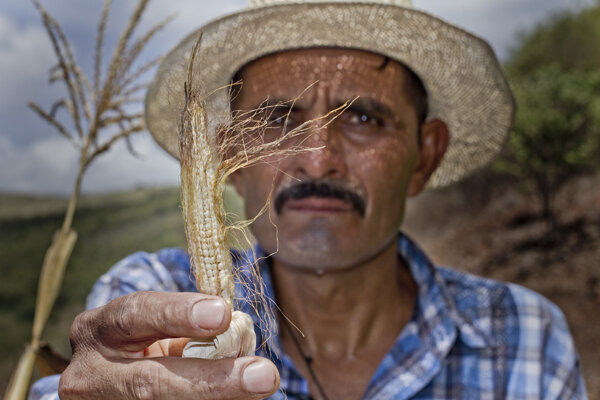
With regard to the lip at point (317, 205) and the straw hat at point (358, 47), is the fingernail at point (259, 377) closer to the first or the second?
the lip at point (317, 205)

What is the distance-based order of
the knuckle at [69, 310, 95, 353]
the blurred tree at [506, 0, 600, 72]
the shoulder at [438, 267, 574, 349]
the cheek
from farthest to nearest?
the blurred tree at [506, 0, 600, 72]
the shoulder at [438, 267, 574, 349]
the cheek
the knuckle at [69, 310, 95, 353]

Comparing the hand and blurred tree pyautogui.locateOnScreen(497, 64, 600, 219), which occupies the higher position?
the hand

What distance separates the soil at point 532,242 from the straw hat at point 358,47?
19.4 ft

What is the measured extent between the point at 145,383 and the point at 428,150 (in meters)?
1.77

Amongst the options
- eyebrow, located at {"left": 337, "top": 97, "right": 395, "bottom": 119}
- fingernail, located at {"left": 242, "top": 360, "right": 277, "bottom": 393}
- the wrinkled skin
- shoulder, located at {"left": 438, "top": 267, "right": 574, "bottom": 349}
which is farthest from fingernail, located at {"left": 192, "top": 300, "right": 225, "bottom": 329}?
shoulder, located at {"left": 438, "top": 267, "right": 574, "bottom": 349}

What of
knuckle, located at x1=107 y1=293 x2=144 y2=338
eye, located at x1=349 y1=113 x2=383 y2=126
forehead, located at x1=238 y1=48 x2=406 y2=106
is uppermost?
forehead, located at x1=238 y1=48 x2=406 y2=106

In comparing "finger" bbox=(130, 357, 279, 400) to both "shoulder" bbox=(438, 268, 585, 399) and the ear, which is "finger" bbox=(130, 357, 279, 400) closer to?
"shoulder" bbox=(438, 268, 585, 399)

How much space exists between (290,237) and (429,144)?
908mm

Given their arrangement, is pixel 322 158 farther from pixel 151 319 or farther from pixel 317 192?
pixel 151 319

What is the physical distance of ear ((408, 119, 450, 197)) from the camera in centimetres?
236

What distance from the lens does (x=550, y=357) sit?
2.05m

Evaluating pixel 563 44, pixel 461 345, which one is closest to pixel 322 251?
pixel 461 345

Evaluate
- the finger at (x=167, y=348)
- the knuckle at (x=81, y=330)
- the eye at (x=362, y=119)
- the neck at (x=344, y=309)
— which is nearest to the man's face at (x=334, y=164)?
the eye at (x=362, y=119)

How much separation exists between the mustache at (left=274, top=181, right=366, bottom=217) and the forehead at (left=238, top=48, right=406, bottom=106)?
337 mm
